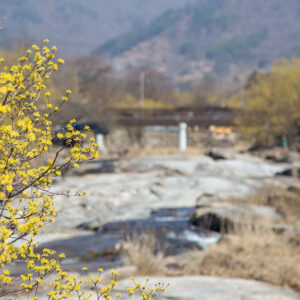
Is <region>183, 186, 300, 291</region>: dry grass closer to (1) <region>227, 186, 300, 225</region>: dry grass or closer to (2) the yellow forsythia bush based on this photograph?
(1) <region>227, 186, 300, 225</region>: dry grass

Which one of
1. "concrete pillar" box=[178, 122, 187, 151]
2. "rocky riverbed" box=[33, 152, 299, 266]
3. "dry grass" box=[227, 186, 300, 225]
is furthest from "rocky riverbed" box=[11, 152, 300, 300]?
"concrete pillar" box=[178, 122, 187, 151]

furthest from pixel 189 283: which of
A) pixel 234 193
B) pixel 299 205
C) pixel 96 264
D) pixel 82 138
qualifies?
pixel 234 193

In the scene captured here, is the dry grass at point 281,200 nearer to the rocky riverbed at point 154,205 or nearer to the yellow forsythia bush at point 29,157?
the rocky riverbed at point 154,205

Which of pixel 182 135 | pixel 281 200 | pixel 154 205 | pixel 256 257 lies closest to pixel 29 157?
pixel 256 257

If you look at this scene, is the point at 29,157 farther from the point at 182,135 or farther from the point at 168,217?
the point at 182,135

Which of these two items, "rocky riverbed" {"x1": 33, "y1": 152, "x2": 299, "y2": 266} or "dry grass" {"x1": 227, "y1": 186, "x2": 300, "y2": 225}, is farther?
"dry grass" {"x1": 227, "y1": 186, "x2": 300, "y2": 225}

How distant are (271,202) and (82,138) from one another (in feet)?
50.9

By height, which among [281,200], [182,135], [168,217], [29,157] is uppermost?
[29,157]

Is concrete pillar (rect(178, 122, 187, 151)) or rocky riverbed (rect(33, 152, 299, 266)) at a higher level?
concrete pillar (rect(178, 122, 187, 151))

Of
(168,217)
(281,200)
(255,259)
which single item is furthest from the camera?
(168,217)

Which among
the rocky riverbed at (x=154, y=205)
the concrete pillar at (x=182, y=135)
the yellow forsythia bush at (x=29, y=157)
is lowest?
the rocky riverbed at (x=154, y=205)

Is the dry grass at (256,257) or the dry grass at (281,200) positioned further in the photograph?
the dry grass at (281,200)

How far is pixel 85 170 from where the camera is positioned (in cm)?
3119

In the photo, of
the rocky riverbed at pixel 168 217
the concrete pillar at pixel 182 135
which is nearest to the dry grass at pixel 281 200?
the rocky riverbed at pixel 168 217
